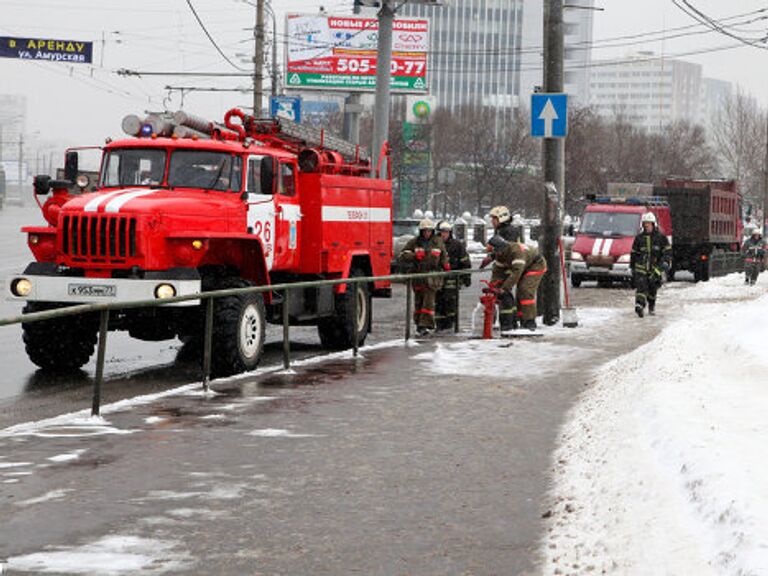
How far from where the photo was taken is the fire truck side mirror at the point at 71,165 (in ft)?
49.4

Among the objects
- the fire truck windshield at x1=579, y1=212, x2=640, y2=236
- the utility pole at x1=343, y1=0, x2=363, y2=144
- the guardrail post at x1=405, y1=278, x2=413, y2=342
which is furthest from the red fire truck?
the utility pole at x1=343, y1=0, x2=363, y2=144

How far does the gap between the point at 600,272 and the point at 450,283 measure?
16.2 m

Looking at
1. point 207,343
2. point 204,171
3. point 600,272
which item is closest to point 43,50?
point 600,272

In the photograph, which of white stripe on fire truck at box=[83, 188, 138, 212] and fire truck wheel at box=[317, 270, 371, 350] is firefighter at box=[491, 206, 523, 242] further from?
white stripe on fire truck at box=[83, 188, 138, 212]

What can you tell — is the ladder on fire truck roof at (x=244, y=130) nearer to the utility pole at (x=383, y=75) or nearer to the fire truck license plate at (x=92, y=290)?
the fire truck license plate at (x=92, y=290)

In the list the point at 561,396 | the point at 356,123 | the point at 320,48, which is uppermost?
the point at 320,48

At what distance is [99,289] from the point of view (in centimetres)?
1295

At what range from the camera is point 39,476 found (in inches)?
313

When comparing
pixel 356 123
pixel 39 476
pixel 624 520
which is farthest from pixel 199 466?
pixel 356 123

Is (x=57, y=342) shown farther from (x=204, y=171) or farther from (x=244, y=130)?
(x=244, y=130)

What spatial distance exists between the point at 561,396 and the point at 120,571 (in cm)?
695

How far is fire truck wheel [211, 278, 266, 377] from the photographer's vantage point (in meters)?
13.3

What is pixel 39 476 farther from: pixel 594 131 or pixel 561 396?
pixel 594 131

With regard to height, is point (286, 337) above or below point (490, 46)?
below
